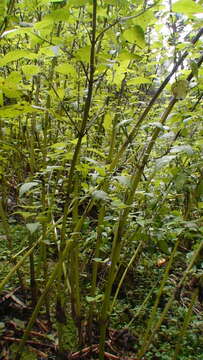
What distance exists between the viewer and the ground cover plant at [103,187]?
3.75ft

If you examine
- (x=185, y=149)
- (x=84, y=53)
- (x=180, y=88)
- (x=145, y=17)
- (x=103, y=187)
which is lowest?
(x=103, y=187)

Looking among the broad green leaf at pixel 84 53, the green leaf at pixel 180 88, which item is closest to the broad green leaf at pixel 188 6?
the broad green leaf at pixel 84 53

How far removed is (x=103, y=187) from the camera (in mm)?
1500

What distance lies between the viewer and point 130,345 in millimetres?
2076

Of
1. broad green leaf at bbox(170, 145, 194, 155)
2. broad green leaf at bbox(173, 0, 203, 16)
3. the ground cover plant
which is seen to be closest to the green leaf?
the ground cover plant

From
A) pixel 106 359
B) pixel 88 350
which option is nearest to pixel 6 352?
pixel 88 350

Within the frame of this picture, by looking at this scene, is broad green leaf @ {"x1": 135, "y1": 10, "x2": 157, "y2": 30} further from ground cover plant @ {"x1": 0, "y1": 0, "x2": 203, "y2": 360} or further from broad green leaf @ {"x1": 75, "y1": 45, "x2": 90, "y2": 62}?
broad green leaf @ {"x1": 75, "y1": 45, "x2": 90, "y2": 62}

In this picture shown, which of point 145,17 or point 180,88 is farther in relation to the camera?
point 180,88

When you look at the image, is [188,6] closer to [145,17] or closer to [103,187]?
[145,17]

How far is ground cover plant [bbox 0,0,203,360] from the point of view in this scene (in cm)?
114

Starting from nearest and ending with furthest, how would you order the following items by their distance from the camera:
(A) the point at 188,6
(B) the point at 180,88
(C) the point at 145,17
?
(A) the point at 188,6, (C) the point at 145,17, (B) the point at 180,88

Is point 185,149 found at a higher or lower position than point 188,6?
lower

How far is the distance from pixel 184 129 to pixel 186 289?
1.82m

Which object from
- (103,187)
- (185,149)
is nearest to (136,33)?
(185,149)
